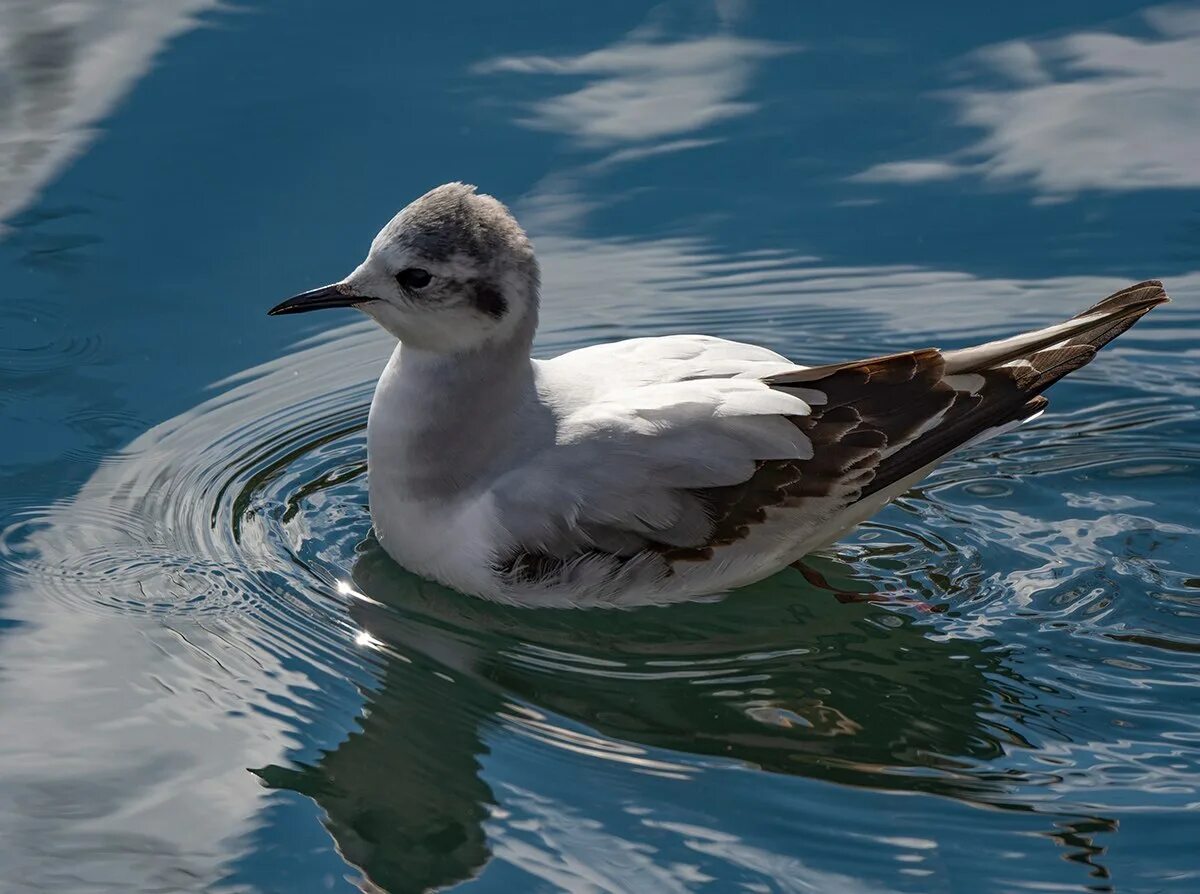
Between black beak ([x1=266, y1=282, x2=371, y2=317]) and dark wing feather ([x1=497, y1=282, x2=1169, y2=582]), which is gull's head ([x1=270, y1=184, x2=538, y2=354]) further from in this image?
dark wing feather ([x1=497, y1=282, x2=1169, y2=582])

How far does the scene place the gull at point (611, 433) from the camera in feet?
20.7

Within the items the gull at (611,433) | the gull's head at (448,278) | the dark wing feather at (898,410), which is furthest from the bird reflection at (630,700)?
the gull's head at (448,278)

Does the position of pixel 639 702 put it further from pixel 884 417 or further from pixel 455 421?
pixel 884 417

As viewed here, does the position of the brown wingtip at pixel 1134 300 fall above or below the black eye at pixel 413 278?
below

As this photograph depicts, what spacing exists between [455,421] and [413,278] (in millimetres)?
559

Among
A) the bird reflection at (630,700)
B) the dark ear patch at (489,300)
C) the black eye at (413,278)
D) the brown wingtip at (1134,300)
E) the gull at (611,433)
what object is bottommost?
the bird reflection at (630,700)

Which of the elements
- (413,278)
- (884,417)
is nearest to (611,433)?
(413,278)

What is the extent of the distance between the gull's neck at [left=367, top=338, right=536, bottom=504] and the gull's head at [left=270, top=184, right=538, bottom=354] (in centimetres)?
8

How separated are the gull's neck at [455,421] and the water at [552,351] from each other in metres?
0.44

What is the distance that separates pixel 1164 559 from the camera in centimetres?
663

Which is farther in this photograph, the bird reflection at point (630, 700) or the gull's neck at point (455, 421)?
the gull's neck at point (455, 421)

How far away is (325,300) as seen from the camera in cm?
648

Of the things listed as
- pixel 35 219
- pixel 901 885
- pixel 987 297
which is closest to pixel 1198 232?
pixel 987 297

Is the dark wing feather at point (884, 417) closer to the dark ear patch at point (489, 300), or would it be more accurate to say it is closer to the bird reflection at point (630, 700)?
the bird reflection at point (630, 700)
